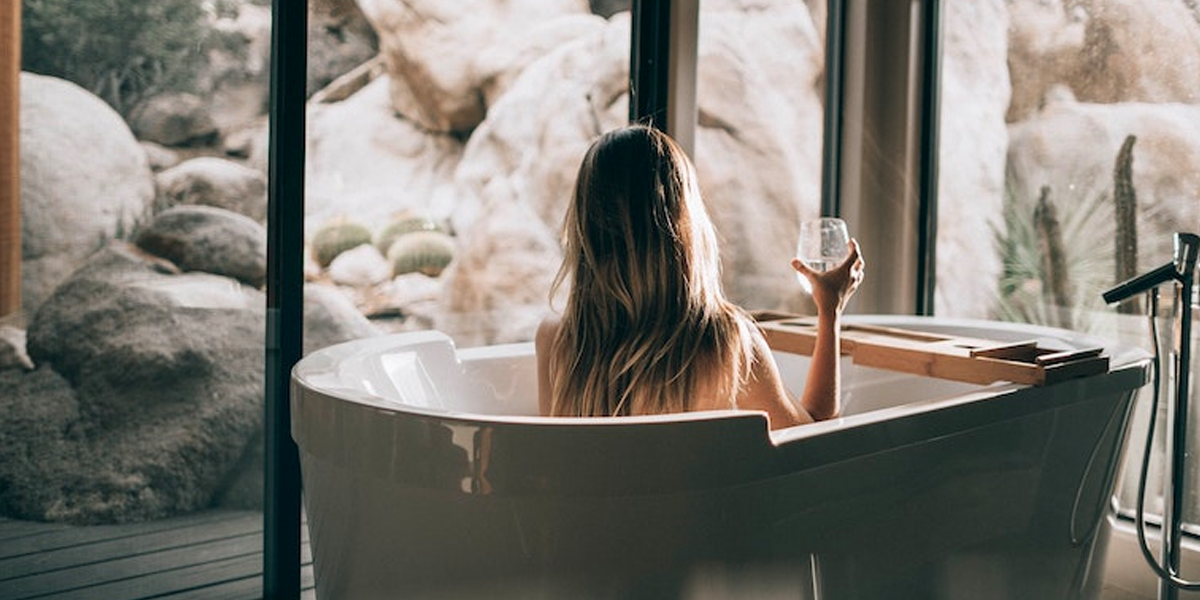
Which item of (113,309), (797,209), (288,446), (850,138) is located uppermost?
(850,138)

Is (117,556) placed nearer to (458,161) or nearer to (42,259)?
(42,259)

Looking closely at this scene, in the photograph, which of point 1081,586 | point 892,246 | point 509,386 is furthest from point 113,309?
point 892,246

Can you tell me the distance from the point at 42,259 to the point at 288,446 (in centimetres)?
63

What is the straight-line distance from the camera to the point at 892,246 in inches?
132

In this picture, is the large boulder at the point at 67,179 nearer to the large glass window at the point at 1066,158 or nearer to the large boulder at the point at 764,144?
the large boulder at the point at 764,144

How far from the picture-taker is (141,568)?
2275mm

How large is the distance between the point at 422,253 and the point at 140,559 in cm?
97

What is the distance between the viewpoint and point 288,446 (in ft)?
7.91

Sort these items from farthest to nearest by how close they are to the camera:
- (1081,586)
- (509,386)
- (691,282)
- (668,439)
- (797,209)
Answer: (797,209), (509,386), (1081,586), (691,282), (668,439)

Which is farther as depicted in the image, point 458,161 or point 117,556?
point 458,161

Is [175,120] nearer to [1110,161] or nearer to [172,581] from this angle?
[172,581]

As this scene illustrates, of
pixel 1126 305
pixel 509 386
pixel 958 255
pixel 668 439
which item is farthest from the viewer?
pixel 958 255

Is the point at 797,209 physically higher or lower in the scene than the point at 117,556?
higher

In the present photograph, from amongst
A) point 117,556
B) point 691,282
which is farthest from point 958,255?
point 117,556
